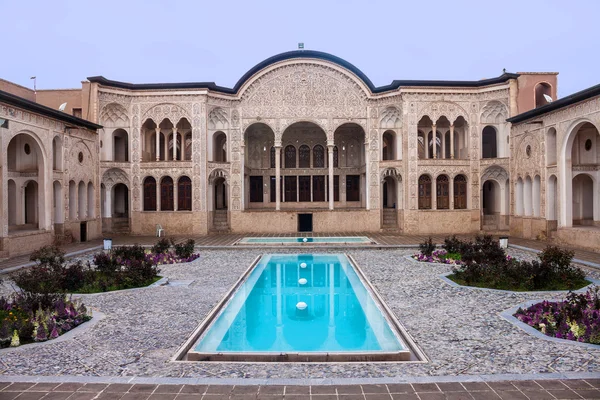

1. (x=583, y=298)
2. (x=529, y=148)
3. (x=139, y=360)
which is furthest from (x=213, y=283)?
(x=529, y=148)

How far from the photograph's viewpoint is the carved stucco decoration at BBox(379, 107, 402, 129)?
24.5 meters

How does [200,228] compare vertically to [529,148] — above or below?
below

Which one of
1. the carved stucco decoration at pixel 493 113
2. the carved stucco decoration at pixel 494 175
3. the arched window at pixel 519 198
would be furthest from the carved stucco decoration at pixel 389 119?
the arched window at pixel 519 198

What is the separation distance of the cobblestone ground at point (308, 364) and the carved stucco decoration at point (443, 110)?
50.0 ft

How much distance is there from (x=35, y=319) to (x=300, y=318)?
190 inches

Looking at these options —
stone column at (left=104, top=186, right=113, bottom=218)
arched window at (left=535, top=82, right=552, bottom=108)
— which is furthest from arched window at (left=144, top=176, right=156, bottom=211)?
arched window at (left=535, top=82, right=552, bottom=108)

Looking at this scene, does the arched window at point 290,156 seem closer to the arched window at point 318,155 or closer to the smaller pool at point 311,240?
the arched window at point 318,155

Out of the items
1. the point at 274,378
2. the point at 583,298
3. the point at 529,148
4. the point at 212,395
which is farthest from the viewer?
the point at 529,148

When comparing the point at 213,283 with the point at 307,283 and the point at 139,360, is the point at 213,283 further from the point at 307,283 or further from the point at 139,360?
the point at 139,360

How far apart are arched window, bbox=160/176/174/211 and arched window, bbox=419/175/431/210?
14.7 meters

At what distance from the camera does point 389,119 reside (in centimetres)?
2456

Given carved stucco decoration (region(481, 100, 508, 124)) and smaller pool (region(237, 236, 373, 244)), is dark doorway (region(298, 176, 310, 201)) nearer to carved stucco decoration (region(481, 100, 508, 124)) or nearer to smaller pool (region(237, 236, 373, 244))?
smaller pool (region(237, 236, 373, 244))

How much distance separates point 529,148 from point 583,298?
15720 millimetres

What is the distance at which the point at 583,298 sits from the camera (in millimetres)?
7137
